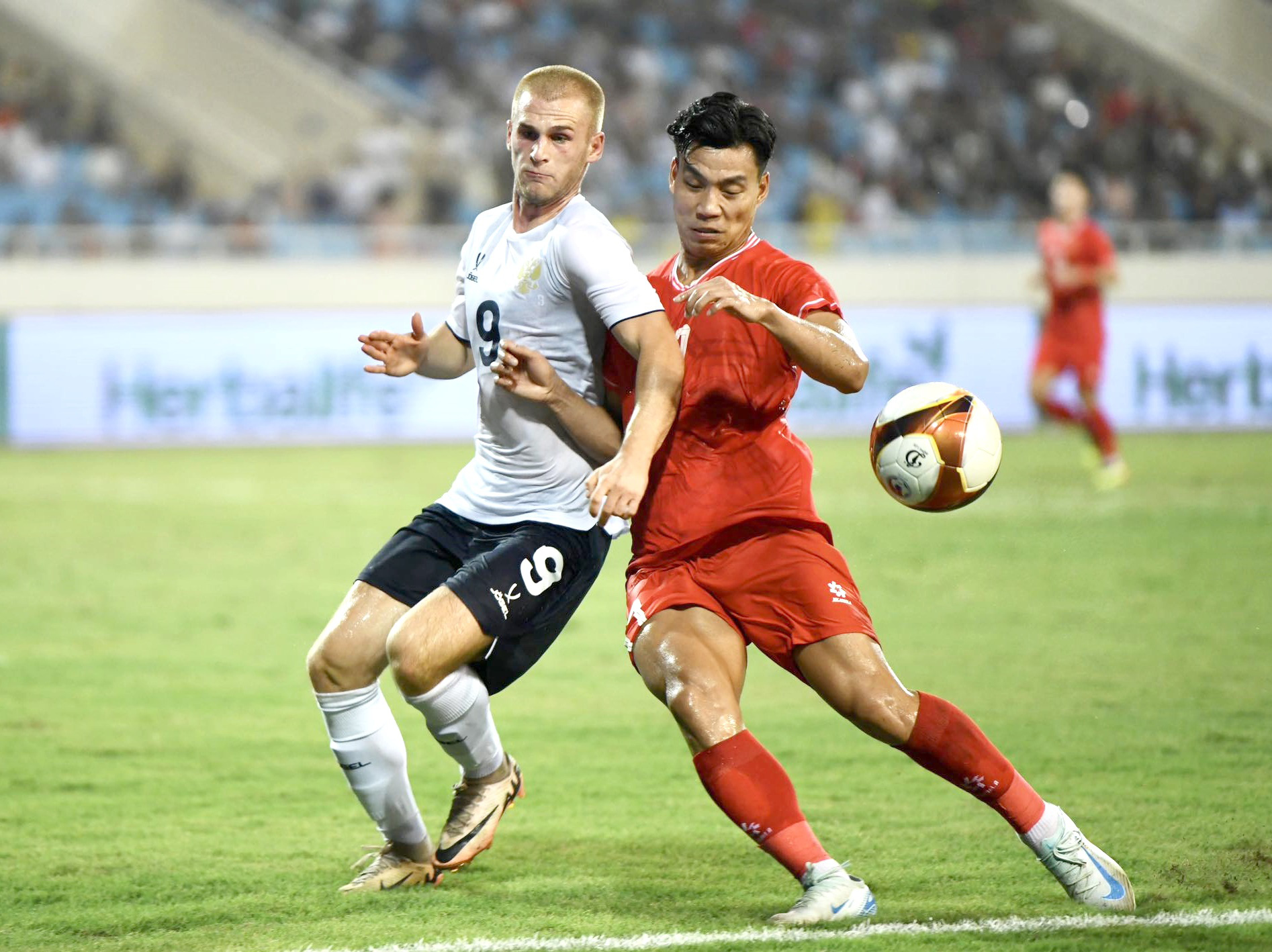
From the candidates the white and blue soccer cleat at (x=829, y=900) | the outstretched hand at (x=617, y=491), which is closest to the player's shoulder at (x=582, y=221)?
the outstretched hand at (x=617, y=491)

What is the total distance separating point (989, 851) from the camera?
15.7 ft

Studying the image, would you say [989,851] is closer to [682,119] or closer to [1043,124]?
[682,119]

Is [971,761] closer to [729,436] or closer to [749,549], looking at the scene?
[749,549]

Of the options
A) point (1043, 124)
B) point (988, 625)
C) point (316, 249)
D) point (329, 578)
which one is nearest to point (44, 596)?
point (329, 578)

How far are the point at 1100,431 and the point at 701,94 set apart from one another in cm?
1219

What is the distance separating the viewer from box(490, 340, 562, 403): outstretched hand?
168 inches

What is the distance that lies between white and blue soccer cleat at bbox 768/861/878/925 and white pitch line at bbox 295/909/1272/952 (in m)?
0.04

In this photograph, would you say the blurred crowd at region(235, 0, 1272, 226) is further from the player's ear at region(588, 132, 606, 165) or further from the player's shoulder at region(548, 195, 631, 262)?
the player's shoulder at region(548, 195, 631, 262)

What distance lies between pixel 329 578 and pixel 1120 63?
1965cm

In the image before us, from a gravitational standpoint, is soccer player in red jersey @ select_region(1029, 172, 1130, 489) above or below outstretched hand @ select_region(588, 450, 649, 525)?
above

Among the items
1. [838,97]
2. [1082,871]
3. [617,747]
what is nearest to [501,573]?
[1082,871]

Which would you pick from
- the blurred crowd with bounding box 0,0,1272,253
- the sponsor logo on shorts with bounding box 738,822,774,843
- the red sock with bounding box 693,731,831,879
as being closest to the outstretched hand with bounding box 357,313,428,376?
the red sock with bounding box 693,731,831,879

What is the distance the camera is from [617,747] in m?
6.35

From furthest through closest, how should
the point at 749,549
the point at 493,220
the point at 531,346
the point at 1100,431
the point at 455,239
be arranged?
the point at 455,239 → the point at 1100,431 → the point at 493,220 → the point at 531,346 → the point at 749,549
